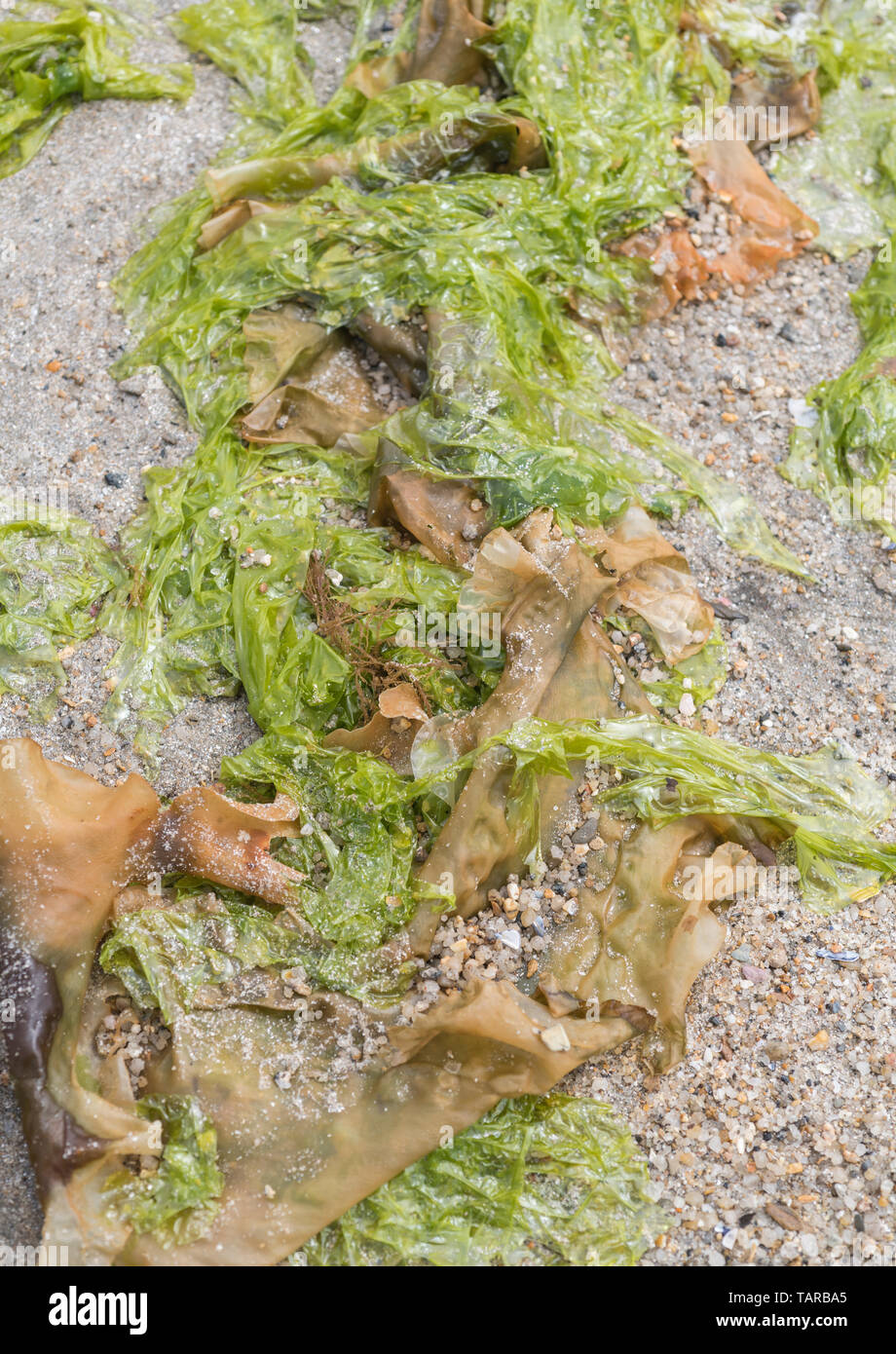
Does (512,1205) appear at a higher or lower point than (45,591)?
lower

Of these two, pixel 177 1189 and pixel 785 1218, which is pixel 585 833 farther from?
pixel 177 1189

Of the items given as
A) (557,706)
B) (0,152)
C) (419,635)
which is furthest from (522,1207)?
(0,152)

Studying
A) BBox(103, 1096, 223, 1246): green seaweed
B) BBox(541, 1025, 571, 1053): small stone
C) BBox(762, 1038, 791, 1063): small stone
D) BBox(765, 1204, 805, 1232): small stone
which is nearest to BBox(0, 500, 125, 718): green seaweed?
BBox(103, 1096, 223, 1246): green seaweed

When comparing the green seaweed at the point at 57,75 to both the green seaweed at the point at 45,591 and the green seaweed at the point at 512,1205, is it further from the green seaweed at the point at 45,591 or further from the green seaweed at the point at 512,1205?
the green seaweed at the point at 512,1205

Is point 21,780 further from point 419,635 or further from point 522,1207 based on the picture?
point 522,1207

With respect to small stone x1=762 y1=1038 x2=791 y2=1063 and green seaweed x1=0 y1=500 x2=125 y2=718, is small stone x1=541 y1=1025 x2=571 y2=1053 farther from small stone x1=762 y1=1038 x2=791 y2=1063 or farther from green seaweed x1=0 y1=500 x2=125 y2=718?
green seaweed x1=0 y1=500 x2=125 y2=718

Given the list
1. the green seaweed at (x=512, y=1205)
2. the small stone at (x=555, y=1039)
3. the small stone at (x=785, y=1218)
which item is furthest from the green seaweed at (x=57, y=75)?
the small stone at (x=785, y=1218)

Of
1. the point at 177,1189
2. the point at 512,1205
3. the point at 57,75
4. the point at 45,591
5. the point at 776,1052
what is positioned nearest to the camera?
the point at 177,1189

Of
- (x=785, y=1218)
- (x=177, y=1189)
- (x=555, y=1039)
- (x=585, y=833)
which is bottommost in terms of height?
(x=785, y=1218)

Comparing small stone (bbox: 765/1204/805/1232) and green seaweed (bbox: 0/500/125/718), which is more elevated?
green seaweed (bbox: 0/500/125/718)

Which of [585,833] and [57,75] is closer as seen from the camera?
[585,833]

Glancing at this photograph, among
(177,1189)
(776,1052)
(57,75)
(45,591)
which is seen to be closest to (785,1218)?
(776,1052)
